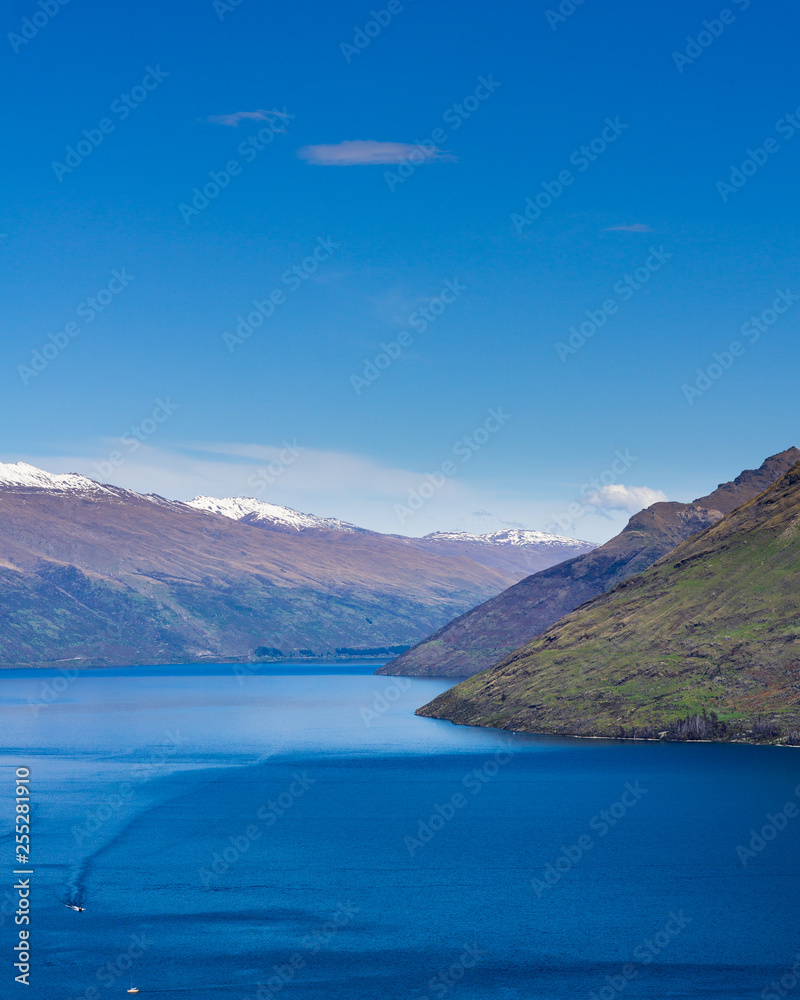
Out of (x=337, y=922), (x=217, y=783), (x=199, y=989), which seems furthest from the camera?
(x=217, y=783)

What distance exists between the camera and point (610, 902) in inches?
3989

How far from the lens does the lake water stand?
269 ft

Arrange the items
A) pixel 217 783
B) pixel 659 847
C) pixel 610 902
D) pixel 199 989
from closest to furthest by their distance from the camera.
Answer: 1. pixel 199 989
2. pixel 610 902
3. pixel 659 847
4. pixel 217 783

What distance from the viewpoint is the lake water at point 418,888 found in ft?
269

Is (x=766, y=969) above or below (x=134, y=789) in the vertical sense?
below

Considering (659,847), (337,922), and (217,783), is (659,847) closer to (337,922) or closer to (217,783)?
(337,922)

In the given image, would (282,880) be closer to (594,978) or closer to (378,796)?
(594,978)

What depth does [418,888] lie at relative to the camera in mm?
106062

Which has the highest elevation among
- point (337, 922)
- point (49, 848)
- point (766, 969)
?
point (49, 848)

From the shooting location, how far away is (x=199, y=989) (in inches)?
3103

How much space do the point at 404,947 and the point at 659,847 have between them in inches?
1797

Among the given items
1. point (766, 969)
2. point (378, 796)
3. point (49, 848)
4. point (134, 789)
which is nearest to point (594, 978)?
point (766, 969)

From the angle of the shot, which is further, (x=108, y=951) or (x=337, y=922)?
(x=337, y=922)

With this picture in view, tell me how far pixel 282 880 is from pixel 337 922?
52.5ft
